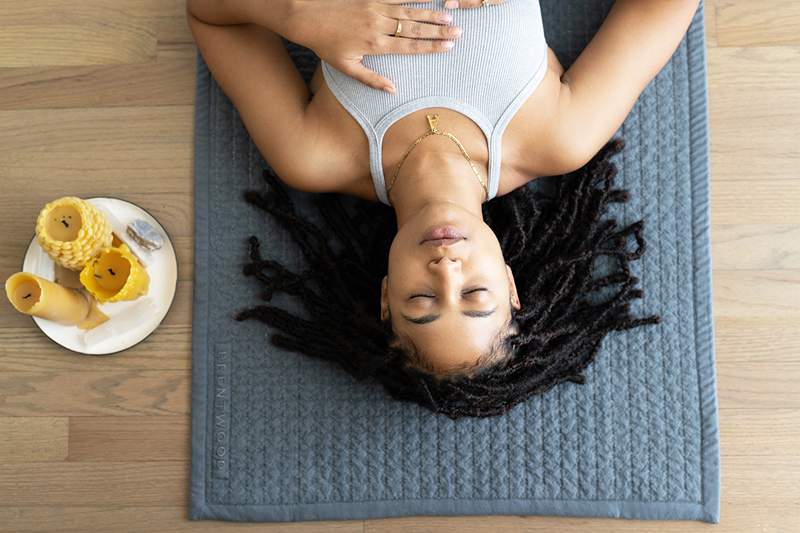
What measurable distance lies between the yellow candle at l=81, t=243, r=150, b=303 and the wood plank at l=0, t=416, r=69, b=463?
0.81 ft

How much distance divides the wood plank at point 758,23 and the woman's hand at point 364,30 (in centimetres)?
52

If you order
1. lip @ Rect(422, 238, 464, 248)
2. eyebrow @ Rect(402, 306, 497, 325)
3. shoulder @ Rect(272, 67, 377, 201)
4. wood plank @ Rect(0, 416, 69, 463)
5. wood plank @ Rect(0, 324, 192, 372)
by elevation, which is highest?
shoulder @ Rect(272, 67, 377, 201)

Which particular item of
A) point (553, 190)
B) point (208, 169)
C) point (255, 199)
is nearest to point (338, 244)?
point (255, 199)

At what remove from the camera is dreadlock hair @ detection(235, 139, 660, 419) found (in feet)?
3.76

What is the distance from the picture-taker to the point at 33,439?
1.24 meters

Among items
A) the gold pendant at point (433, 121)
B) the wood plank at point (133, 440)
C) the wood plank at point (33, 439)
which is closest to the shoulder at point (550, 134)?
the gold pendant at point (433, 121)

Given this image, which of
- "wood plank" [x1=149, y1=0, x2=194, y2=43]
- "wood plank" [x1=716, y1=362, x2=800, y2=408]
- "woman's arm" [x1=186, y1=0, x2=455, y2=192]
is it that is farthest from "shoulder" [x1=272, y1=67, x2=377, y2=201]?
"wood plank" [x1=716, y1=362, x2=800, y2=408]

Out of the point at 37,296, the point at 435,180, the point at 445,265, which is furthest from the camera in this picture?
the point at 37,296

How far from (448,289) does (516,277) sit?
1.03 ft

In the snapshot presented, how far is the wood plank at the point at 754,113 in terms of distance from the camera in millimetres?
1251

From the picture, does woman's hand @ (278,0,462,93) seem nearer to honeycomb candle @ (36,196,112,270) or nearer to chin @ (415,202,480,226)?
chin @ (415,202,480,226)

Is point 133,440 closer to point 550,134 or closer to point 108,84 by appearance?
point 108,84

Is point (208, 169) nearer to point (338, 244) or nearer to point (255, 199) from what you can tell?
point (255, 199)

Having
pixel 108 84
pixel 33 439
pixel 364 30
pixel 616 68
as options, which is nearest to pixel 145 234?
pixel 108 84
